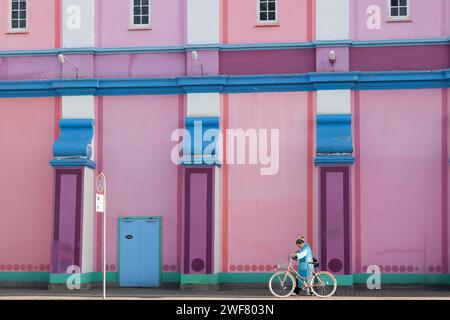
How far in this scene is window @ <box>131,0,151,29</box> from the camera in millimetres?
31422

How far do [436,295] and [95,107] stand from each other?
10.6 metres

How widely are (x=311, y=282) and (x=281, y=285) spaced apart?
798 mm

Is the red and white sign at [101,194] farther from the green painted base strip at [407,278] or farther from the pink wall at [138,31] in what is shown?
the green painted base strip at [407,278]

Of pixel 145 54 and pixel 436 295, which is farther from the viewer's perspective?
pixel 145 54

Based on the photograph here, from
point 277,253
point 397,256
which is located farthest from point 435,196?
point 277,253

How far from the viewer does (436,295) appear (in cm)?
2833

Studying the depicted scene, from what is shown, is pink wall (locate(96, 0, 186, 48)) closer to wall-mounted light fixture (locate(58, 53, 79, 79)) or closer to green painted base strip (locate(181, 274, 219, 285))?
wall-mounted light fixture (locate(58, 53, 79, 79))

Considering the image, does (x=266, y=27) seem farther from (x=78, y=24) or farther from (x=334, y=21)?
(x=78, y=24)

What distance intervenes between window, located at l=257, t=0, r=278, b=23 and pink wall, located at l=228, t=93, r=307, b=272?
6.91ft

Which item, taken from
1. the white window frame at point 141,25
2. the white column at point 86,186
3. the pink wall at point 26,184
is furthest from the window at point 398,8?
the pink wall at point 26,184

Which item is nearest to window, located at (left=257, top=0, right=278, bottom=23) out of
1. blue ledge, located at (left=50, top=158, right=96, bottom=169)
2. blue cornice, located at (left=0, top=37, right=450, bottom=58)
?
blue cornice, located at (left=0, top=37, right=450, bottom=58)

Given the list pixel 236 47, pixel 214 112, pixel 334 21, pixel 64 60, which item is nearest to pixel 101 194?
pixel 214 112

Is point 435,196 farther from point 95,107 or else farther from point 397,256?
point 95,107

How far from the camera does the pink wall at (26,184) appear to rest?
3127 centimetres
